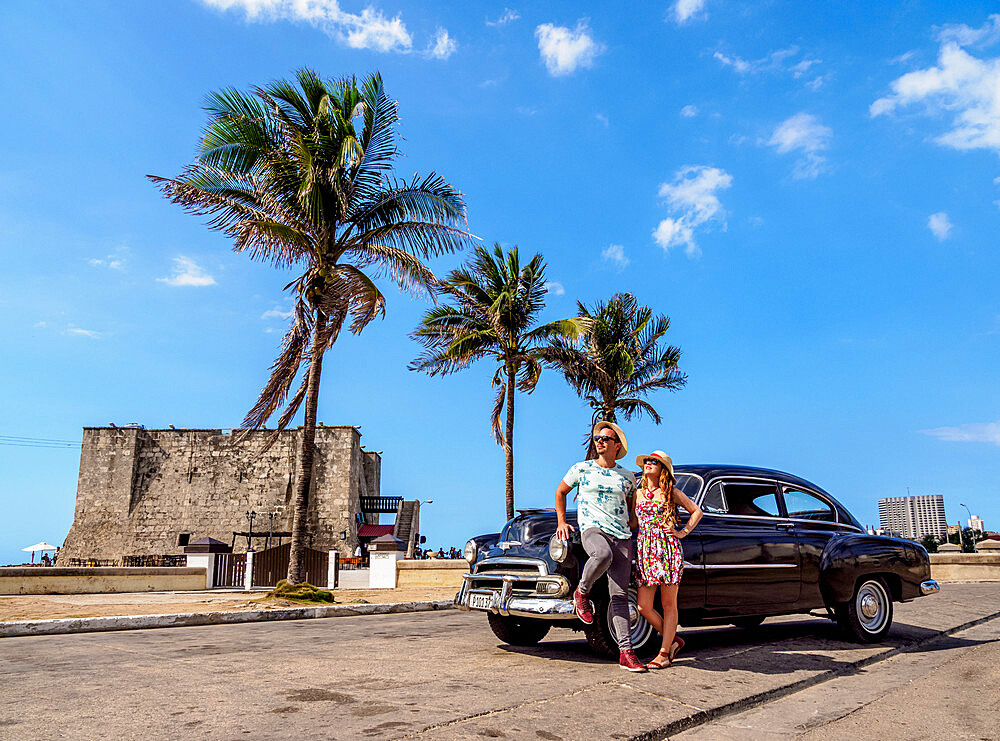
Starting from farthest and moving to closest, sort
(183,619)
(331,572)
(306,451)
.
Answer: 1. (331,572)
2. (306,451)
3. (183,619)

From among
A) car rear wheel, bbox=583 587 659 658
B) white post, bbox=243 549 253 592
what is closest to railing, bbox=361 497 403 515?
white post, bbox=243 549 253 592

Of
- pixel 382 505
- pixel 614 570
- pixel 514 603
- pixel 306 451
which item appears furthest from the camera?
pixel 382 505

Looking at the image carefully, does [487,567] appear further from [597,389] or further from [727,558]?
[597,389]

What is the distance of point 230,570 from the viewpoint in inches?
922

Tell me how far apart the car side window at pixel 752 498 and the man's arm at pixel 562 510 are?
85.0 inches

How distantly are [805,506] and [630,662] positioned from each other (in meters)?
3.35

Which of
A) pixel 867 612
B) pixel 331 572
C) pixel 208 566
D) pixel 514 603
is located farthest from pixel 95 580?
pixel 867 612

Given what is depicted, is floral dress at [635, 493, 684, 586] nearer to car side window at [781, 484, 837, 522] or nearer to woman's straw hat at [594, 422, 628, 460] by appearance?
woman's straw hat at [594, 422, 628, 460]

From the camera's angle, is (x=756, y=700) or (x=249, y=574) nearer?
→ (x=756, y=700)

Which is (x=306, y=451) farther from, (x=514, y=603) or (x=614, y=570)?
(x=614, y=570)

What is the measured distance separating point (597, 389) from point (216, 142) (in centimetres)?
1277

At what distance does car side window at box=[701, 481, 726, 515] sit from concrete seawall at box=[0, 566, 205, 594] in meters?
19.5

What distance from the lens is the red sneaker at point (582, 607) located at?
5.26 meters

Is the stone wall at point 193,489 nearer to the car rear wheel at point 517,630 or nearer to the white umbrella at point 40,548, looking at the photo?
the white umbrella at point 40,548
